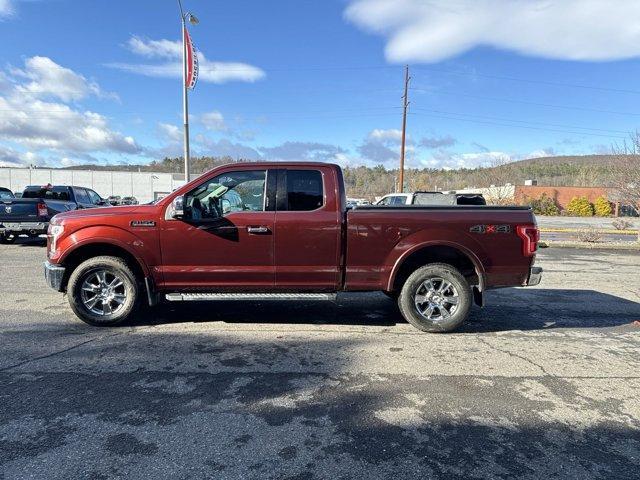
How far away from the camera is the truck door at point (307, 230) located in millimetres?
5324

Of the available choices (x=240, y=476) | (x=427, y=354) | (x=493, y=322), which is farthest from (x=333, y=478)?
(x=493, y=322)

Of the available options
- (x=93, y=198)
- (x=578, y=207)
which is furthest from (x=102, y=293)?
(x=578, y=207)

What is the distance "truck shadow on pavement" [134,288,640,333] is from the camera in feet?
19.3

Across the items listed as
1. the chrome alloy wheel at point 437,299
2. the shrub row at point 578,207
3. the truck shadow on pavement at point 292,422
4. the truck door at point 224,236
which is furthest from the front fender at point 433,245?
the shrub row at point 578,207

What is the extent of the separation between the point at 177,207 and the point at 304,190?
1.55 meters

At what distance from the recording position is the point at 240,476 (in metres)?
2.60

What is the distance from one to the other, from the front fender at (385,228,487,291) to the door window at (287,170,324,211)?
114 centimetres

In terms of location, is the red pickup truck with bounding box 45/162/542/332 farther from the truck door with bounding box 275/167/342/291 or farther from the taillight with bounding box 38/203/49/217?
the taillight with bounding box 38/203/49/217

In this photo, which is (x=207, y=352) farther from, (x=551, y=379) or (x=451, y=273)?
(x=551, y=379)

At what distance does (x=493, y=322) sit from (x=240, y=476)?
4.50 metres

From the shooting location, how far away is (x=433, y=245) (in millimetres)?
5402

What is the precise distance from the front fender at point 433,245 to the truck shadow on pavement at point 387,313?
0.91m

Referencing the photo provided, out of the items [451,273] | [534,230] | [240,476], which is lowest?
[240,476]

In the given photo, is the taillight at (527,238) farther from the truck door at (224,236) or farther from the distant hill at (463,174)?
the distant hill at (463,174)
